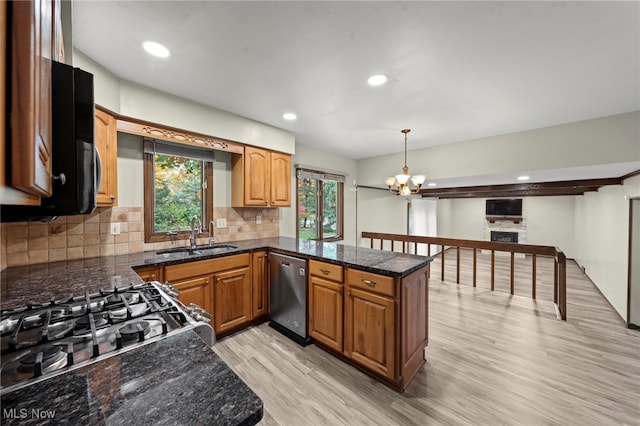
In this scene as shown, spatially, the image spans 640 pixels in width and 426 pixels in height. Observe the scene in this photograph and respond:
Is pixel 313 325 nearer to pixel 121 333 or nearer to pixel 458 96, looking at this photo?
pixel 121 333

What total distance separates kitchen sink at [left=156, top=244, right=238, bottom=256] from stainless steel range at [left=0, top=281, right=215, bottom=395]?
49.0 inches

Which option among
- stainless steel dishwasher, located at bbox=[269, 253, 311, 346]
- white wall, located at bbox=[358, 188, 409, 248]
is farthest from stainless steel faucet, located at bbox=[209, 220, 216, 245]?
white wall, located at bbox=[358, 188, 409, 248]

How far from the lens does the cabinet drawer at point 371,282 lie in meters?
1.83

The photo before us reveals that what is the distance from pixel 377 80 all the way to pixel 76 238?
113 inches

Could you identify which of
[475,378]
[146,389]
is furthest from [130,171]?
[475,378]

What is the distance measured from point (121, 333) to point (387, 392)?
5.93 ft

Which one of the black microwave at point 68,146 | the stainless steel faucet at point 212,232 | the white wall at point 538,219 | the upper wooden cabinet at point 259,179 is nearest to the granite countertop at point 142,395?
the black microwave at point 68,146

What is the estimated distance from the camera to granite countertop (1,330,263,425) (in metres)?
0.52

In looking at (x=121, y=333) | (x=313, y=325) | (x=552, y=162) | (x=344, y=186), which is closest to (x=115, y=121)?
(x=121, y=333)

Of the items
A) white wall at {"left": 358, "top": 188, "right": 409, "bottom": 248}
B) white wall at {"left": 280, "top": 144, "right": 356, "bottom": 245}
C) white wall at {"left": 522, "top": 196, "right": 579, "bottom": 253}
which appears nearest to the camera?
white wall at {"left": 280, "top": 144, "right": 356, "bottom": 245}

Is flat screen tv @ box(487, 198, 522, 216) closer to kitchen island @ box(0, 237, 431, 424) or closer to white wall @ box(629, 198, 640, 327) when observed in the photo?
white wall @ box(629, 198, 640, 327)

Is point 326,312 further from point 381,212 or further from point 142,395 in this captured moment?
point 381,212

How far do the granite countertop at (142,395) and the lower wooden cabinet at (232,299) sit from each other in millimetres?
1790

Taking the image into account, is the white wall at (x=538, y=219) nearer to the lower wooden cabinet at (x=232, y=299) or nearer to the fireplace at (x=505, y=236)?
the fireplace at (x=505, y=236)
